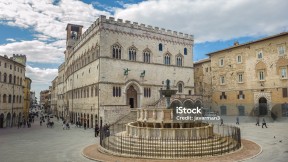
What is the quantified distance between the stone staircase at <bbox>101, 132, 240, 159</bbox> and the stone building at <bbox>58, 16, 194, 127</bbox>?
1474 cm

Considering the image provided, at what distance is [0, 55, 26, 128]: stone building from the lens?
35469 millimetres

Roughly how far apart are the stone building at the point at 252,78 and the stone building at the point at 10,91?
1388 inches

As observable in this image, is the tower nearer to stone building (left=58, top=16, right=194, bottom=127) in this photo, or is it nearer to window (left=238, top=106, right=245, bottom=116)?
stone building (left=58, top=16, right=194, bottom=127)

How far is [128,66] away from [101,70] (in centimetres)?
442

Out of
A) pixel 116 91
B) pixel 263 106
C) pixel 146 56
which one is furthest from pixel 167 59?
pixel 263 106

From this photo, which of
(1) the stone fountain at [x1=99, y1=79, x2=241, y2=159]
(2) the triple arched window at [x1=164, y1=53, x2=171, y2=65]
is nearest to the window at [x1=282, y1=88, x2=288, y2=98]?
(2) the triple arched window at [x1=164, y1=53, x2=171, y2=65]

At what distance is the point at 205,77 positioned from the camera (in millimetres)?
47219

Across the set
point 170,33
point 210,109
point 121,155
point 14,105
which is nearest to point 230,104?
point 210,109

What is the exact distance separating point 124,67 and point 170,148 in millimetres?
21564

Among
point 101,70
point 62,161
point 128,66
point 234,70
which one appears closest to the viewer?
point 62,161

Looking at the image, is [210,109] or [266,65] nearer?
[266,65]

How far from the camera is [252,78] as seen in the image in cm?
3609

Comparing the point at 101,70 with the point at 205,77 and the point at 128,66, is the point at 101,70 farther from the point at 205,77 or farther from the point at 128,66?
the point at 205,77

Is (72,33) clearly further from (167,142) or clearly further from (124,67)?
(167,142)
